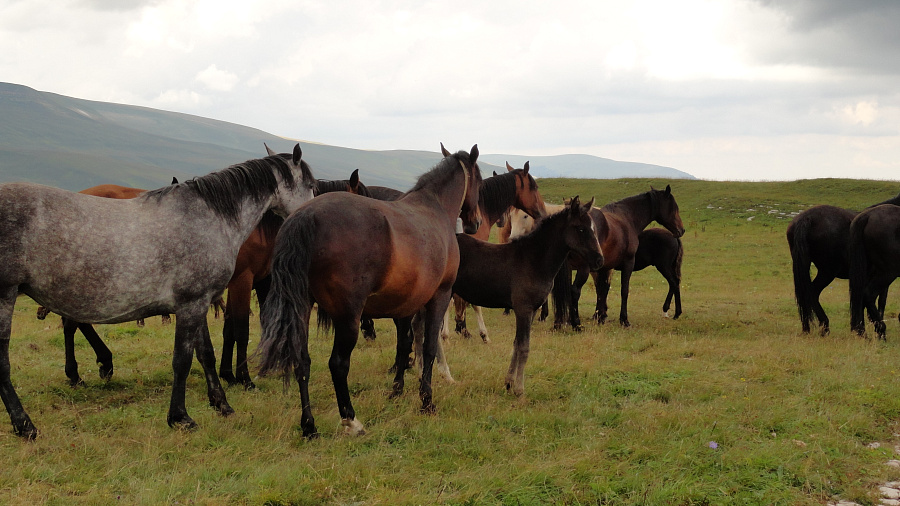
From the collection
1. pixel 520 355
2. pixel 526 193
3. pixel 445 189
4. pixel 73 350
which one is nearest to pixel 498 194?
pixel 526 193

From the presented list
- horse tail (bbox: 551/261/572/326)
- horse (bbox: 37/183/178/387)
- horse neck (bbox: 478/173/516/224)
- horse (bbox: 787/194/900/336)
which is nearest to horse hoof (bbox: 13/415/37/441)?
horse (bbox: 37/183/178/387)

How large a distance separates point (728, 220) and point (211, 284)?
30.0 metres

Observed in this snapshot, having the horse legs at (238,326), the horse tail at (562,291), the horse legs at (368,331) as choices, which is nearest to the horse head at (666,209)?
the horse tail at (562,291)

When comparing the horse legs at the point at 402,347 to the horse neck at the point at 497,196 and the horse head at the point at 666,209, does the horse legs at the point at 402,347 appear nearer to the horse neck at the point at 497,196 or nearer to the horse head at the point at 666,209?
the horse neck at the point at 497,196

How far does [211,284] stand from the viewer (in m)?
5.45

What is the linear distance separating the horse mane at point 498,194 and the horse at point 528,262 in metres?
1.89

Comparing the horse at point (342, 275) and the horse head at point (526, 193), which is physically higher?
the horse head at point (526, 193)

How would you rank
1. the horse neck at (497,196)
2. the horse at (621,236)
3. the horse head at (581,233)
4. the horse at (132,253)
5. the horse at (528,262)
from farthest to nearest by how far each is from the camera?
1. the horse at (621,236)
2. the horse neck at (497,196)
3. the horse head at (581,233)
4. the horse at (528,262)
5. the horse at (132,253)

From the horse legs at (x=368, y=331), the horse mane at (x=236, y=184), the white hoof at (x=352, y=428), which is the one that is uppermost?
the horse mane at (x=236, y=184)

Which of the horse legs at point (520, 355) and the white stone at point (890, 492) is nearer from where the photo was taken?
the white stone at point (890, 492)

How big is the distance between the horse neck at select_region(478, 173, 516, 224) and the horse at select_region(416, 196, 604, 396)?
187 centimetres

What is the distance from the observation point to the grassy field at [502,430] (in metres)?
4.22

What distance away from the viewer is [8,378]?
4852 millimetres

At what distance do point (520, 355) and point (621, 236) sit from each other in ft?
20.1
